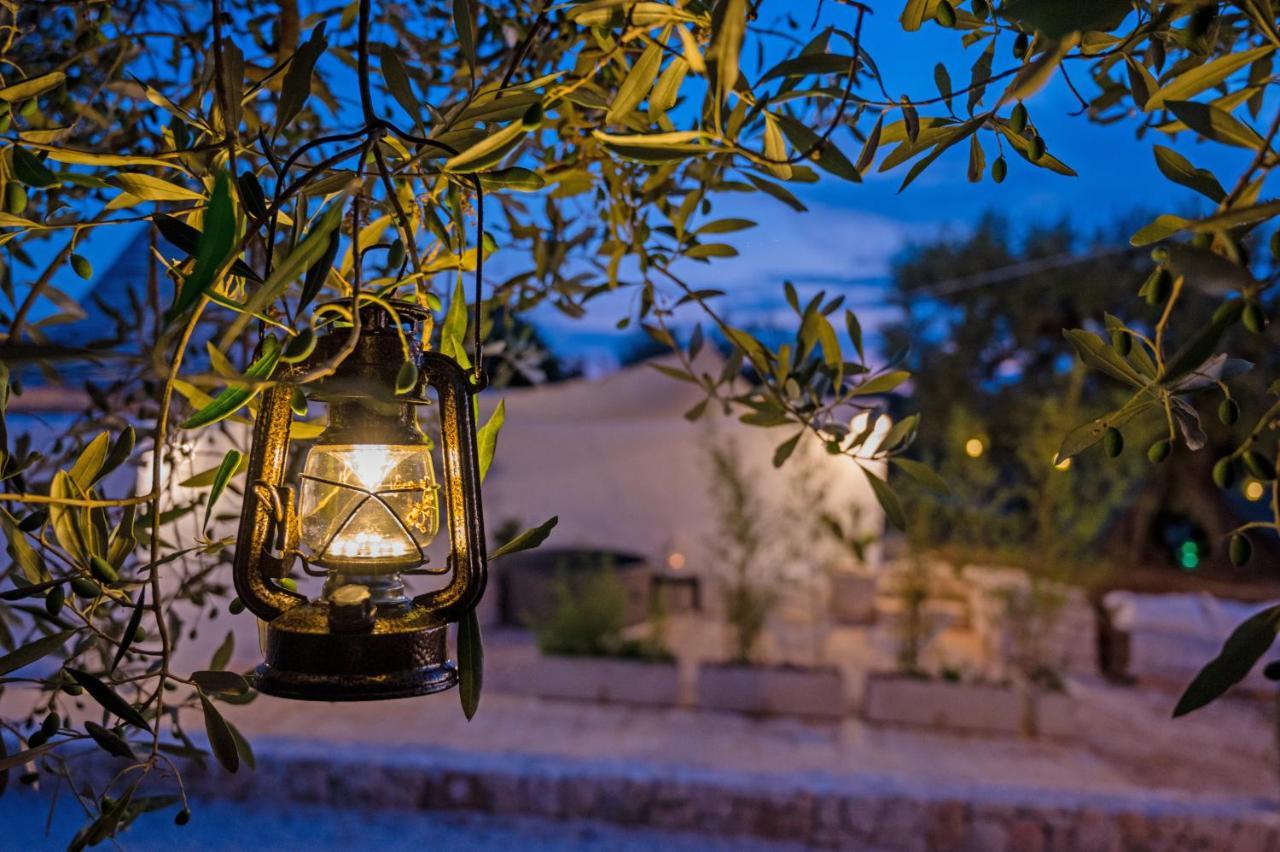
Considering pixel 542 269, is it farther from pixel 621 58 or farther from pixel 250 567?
pixel 250 567

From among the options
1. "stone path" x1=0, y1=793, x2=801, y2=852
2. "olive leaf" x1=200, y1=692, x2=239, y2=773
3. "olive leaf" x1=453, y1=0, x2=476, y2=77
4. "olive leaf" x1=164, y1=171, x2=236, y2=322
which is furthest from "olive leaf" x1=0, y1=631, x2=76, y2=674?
"stone path" x1=0, y1=793, x2=801, y2=852

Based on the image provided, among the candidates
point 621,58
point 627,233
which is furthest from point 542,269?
point 621,58

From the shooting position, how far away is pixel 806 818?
12.6ft

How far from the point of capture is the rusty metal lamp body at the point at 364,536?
24.8 inches

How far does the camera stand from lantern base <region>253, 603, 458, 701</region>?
0.62 metres

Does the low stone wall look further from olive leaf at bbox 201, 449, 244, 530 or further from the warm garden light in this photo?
olive leaf at bbox 201, 449, 244, 530

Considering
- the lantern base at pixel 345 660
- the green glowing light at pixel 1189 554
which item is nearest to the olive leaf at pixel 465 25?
the lantern base at pixel 345 660

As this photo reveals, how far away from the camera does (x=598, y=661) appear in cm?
613

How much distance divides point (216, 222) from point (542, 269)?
821 mm

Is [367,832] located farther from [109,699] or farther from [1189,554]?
[1189,554]

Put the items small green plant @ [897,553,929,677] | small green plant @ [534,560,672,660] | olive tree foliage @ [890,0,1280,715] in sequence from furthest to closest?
small green plant @ [534,560,672,660]
small green plant @ [897,553,929,677]
olive tree foliage @ [890,0,1280,715]

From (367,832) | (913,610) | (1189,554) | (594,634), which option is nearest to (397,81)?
(367,832)

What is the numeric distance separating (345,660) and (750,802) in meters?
3.56

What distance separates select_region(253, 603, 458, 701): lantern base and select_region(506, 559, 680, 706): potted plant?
557cm
